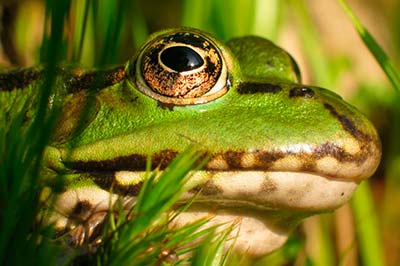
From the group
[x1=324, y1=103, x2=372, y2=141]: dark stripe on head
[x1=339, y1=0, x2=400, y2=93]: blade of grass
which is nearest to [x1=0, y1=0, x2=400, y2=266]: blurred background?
[x1=324, y1=103, x2=372, y2=141]: dark stripe on head

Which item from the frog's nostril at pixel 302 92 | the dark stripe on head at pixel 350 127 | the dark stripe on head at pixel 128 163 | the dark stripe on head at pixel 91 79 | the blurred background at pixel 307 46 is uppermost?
the frog's nostril at pixel 302 92

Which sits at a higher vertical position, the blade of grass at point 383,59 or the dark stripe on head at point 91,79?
the blade of grass at point 383,59

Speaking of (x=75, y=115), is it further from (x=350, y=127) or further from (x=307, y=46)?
(x=307, y=46)

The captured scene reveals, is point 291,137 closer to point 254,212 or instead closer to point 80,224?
point 254,212

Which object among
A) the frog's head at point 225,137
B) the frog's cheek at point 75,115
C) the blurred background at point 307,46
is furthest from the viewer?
the blurred background at point 307,46

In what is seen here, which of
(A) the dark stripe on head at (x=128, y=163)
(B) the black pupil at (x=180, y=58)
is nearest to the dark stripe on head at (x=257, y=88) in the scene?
(B) the black pupil at (x=180, y=58)

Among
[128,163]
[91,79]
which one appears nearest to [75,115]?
[91,79]

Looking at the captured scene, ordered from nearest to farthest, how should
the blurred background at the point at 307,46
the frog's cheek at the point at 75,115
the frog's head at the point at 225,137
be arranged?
the frog's head at the point at 225,137, the frog's cheek at the point at 75,115, the blurred background at the point at 307,46

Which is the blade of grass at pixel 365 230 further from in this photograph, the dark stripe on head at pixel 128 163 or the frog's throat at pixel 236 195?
the dark stripe on head at pixel 128 163
